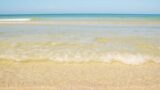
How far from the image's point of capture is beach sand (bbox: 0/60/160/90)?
4.48m

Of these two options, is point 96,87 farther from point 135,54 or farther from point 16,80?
point 135,54

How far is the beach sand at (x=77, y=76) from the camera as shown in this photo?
448 centimetres

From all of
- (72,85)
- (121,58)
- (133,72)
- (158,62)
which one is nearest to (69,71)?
(72,85)

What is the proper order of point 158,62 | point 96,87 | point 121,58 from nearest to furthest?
1. point 96,87
2. point 158,62
3. point 121,58

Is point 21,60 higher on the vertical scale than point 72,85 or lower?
lower

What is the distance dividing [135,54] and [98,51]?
1.40 meters

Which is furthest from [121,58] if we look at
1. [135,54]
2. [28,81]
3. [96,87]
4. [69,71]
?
[28,81]

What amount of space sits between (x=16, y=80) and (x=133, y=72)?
9.87 feet

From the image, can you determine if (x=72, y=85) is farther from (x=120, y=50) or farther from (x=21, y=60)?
(x=120, y=50)

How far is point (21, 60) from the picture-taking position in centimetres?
683

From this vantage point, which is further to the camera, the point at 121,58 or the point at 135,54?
the point at 135,54

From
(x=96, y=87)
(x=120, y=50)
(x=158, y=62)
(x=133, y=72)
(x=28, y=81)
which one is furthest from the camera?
(x=120, y=50)

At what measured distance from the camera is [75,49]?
8.31 meters

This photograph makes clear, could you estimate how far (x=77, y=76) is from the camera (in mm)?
5109
